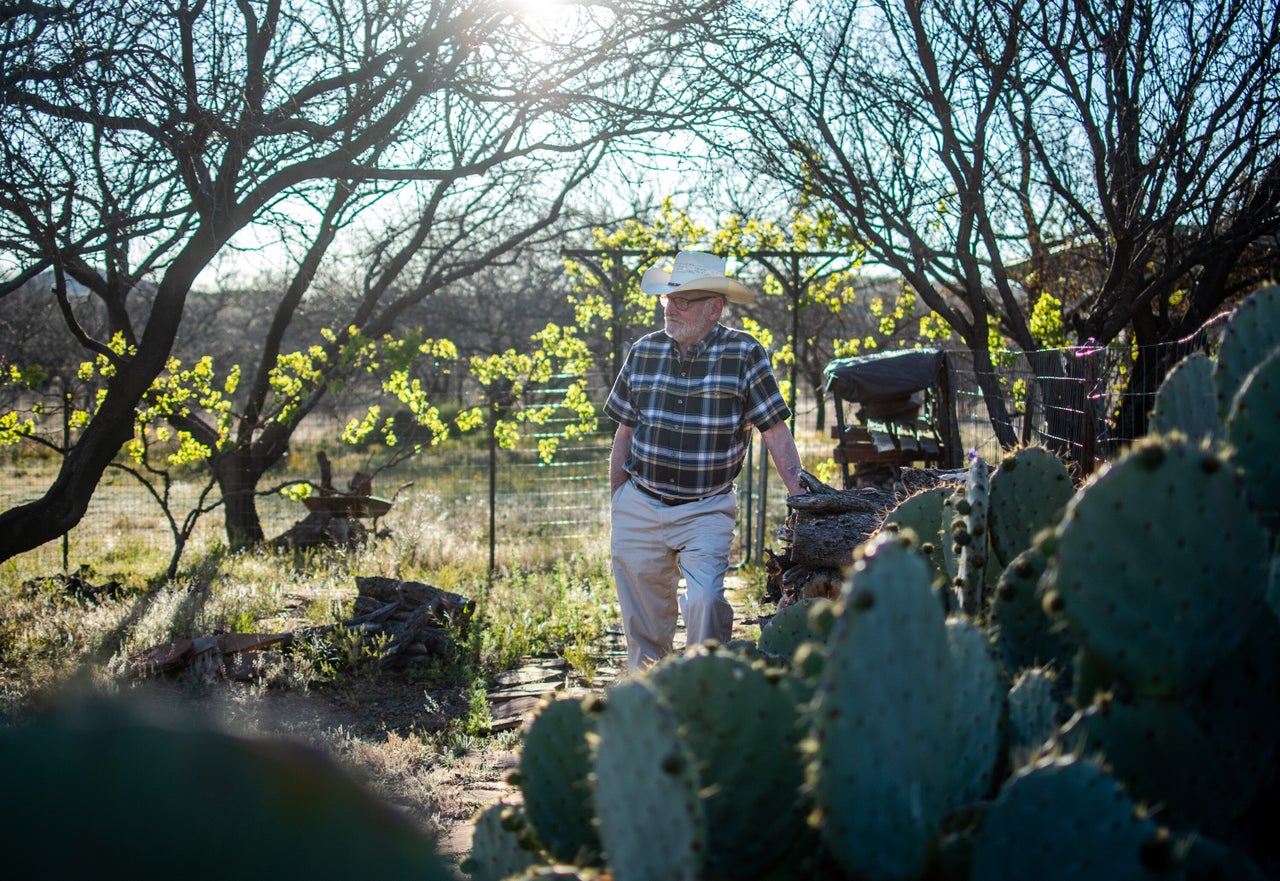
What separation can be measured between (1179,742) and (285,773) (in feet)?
9.97

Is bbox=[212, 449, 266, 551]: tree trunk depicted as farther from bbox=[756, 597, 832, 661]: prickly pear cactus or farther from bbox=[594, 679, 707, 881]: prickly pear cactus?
A: bbox=[594, 679, 707, 881]: prickly pear cactus

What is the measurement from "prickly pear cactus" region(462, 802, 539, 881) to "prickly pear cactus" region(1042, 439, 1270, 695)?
933 mm

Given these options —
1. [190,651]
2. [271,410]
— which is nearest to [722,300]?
[190,651]

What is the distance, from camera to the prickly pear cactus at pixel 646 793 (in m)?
1.21

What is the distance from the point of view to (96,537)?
1177 cm

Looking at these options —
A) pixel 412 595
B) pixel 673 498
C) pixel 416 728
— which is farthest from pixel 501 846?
→ pixel 412 595

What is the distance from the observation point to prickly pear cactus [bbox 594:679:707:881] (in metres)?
1.21

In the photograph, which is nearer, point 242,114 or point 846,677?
point 846,677

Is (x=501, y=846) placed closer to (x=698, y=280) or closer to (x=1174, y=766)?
(x=1174, y=766)

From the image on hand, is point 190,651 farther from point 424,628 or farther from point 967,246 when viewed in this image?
point 967,246

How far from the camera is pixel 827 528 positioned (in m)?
5.15

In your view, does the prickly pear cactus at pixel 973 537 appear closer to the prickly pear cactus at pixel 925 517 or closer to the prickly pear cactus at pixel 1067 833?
the prickly pear cactus at pixel 925 517

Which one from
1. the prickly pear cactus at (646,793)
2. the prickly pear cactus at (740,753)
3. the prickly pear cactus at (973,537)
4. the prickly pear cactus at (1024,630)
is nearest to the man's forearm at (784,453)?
the prickly pear cactus at (973,537)

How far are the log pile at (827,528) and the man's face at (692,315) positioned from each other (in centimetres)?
94
